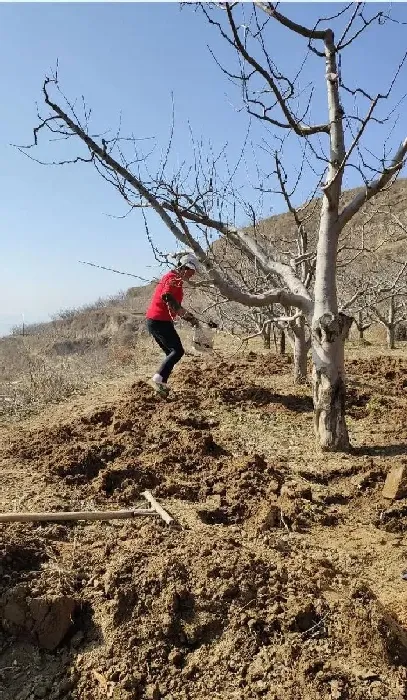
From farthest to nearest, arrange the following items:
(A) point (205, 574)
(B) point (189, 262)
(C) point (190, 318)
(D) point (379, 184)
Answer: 1. (C) point (190, 318)
2. (B) point (189, 262)
3. (D) point (379, 184)
4. (A) point (205, 574)

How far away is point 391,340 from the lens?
431 inches

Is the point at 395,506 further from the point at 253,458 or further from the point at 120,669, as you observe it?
the point at 120,669

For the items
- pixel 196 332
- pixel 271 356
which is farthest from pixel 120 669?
pixel 271 356

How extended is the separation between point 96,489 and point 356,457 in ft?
6.42

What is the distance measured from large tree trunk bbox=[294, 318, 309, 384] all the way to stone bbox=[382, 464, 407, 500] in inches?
120

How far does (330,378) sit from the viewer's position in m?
4.15

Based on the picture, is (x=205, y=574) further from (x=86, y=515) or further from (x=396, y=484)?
(x=396, y=484)

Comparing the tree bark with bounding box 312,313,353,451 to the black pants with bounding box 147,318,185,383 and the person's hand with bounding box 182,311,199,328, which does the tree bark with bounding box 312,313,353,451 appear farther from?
the black pants with bounding box 147,318,185,383

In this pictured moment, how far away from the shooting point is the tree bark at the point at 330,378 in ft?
13.4

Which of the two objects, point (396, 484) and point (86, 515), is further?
point (396, 484)

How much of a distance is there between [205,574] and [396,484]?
1.59 meters

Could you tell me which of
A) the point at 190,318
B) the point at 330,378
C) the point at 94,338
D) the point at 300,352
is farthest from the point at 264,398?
the point at 94,338

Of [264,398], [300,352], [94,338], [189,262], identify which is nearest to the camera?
[189,262]

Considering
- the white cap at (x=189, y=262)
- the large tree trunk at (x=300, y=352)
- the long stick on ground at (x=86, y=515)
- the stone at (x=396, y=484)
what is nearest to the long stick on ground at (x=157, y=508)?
the long stick on ground at (x=86, y=515)
